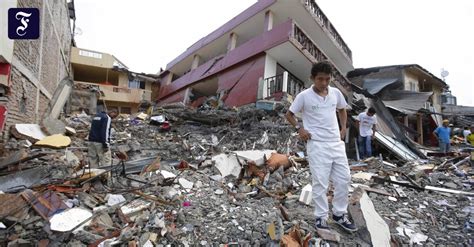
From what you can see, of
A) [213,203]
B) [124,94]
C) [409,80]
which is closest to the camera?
[213,203]

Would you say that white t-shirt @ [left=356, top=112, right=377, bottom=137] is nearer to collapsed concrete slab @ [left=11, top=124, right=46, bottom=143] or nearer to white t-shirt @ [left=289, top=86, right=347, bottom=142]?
white t-shirt @ [left=289, top=86, right=347, bottom=142]

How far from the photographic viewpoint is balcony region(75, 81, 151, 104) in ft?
68.1

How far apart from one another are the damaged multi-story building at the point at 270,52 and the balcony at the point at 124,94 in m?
7.97

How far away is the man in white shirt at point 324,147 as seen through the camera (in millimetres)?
2307

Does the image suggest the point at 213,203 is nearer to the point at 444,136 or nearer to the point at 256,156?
the point at 256,156

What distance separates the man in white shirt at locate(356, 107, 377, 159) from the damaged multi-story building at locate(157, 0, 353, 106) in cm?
346

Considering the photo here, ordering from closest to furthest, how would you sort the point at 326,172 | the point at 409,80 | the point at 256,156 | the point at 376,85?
1. the point at 326,172
2. the point at 256,156
3. the point at 376,85
4. the point at 409,80

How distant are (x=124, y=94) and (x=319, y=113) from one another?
21.9m

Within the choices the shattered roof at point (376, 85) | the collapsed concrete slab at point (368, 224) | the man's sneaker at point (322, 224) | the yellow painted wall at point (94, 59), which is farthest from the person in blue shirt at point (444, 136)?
the yellow painted wall at point (94, 59)

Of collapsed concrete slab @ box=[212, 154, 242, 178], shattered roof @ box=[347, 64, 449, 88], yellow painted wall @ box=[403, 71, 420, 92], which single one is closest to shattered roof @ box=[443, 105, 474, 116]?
shattered roof @ box=[347, 64, 449, 88]

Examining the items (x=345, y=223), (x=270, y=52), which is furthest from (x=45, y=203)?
(x=270, y=52)

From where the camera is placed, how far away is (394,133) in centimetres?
768

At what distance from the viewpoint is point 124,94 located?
21391 millimetres

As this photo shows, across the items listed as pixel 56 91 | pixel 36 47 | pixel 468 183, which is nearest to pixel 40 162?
pixel 36 47
